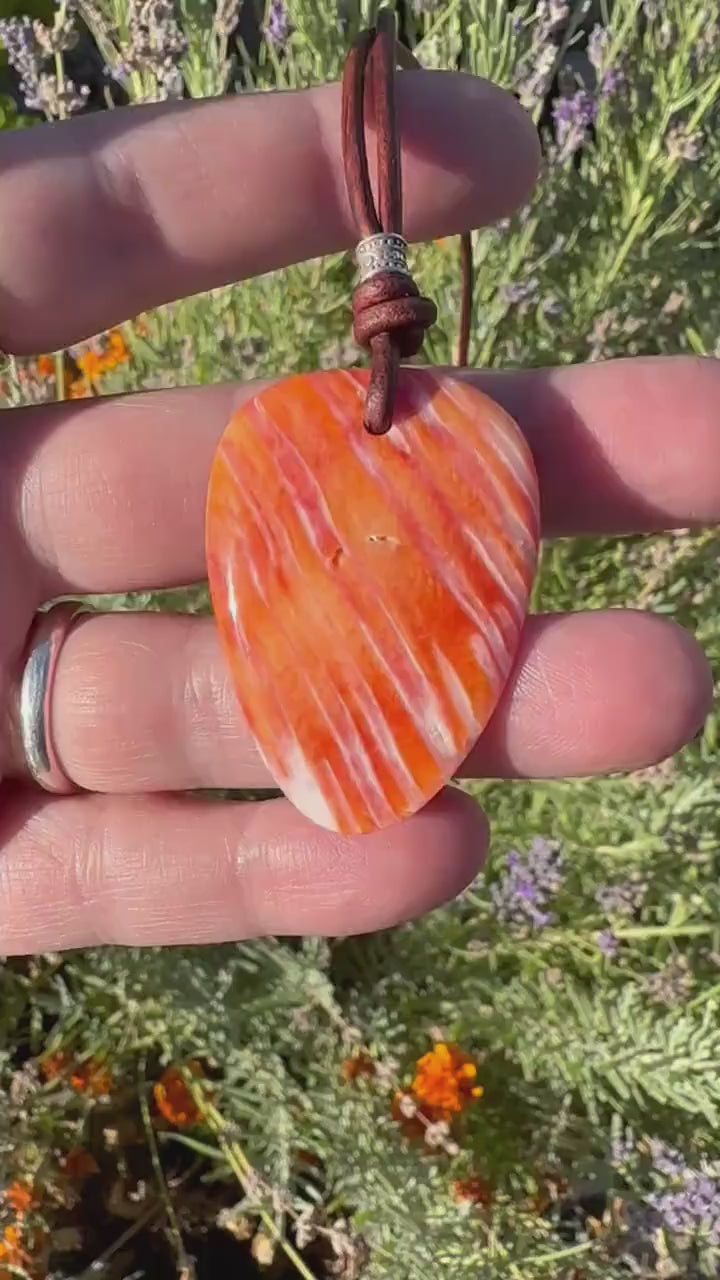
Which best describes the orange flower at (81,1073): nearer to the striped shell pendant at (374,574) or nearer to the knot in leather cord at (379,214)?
the striped shell pendant at (374,574)

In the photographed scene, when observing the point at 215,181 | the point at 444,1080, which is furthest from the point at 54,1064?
the point at 215,181

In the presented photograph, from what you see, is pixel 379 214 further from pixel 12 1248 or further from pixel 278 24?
pixel 12 1248

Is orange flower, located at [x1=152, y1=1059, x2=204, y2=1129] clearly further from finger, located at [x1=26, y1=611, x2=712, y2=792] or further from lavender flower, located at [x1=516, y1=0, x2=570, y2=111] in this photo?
lavender flower, located at [x1=516, y1=0, x2=570, y2=111]

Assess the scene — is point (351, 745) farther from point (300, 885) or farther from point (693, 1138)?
point (693, 1138)

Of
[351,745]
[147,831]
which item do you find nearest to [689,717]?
[351,745]

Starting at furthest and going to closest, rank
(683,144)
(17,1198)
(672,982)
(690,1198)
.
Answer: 1. (683,144)
2. (17,1198)
3. (672,982)
4. (690,1198)
